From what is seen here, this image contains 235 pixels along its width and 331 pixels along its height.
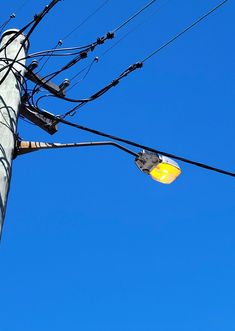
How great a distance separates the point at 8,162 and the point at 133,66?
2160 millimetres

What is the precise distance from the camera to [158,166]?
4816 millimetres

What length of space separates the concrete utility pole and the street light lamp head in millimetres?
1247

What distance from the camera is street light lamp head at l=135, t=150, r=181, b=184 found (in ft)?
15.6

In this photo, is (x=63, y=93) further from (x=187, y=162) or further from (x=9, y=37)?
(x=187, y=162)

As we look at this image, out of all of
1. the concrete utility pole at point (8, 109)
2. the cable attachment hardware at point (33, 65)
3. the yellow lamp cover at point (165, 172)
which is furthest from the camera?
the cable attachment hardware at point (33, 65)

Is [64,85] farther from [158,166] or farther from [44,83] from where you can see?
[158,166]

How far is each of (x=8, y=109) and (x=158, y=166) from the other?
1.42m

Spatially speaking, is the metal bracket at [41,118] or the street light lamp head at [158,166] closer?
the street light lamp head at [158,166]

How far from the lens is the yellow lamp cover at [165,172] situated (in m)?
4.74

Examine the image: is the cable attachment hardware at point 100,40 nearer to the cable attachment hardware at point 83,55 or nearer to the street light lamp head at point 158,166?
the cable attachment hardware at point 83,55

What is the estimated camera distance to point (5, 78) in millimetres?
4402

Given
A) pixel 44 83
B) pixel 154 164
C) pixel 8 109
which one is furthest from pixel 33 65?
pixel 154 164

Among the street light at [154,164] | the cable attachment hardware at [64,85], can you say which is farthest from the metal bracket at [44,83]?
the street light at [154,164]

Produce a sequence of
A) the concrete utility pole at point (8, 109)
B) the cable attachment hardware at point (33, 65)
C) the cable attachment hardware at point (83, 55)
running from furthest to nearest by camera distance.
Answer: the cable attachment hardware at point (83, 55)
the cable attachment hardware at point (33, 65)
the concrete utility pole at point (8, 109)
